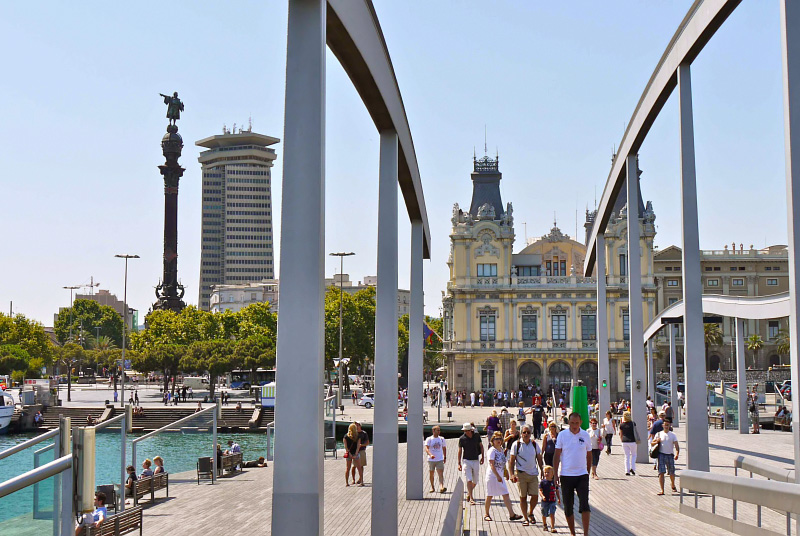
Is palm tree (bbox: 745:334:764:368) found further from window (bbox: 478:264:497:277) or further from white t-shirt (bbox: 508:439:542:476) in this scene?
white t-shirt (bbox: 508:439:542:476)

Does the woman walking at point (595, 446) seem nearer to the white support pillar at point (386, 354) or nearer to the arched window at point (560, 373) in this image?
the white support pillar at point (386, 354)

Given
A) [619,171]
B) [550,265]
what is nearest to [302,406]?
[619,171]

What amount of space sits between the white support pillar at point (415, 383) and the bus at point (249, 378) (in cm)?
6140

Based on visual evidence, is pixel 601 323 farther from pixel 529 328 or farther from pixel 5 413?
pixel 529 328

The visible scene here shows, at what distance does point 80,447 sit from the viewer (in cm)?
780

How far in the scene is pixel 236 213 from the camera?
182 meters

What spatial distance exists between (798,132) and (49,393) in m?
57.0

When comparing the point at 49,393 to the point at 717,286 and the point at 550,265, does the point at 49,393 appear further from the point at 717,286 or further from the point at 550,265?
the point at 717,286

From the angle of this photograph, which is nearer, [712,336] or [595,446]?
[595,446]

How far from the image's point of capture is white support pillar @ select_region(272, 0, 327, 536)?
22.2 ft

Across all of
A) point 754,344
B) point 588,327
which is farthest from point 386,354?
point 754,344

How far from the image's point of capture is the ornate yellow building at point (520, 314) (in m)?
71.2

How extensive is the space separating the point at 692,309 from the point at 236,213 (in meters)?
172

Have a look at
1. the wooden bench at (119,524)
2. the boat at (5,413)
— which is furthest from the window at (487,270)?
the wooden bench at (119,524)
